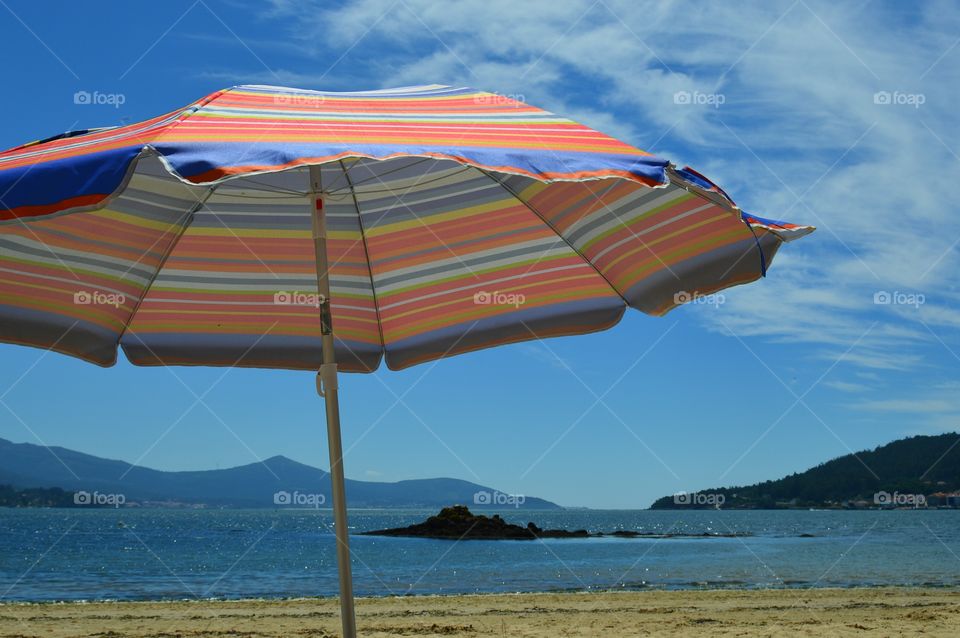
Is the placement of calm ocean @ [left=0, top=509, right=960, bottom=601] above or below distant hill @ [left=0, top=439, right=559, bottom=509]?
below

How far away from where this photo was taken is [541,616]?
497 inches

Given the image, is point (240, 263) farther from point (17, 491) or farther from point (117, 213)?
point (17, 491)

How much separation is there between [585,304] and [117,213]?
6.34ft

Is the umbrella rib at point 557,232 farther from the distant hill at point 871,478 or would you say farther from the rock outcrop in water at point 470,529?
the distant hill at point 871,478

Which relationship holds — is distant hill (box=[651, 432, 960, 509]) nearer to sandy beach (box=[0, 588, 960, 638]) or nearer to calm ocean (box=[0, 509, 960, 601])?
calm ocean (box=[0, 509, 960, 601])

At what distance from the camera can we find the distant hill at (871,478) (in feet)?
261

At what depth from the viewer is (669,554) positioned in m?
35.4

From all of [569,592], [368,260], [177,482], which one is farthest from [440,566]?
[177,482]

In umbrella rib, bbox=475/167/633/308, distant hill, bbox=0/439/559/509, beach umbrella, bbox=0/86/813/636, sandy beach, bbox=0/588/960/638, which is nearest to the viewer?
beach umbrella, bbox=0/86/813/636

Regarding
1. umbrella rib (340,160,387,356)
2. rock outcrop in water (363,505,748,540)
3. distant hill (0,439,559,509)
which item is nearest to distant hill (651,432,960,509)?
rock outcrop in water (363,505,748,540)

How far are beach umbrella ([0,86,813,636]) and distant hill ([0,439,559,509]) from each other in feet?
458

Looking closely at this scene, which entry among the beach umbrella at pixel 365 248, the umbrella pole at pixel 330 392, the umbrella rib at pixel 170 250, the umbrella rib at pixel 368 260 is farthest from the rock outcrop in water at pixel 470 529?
the umbrella pole at pixel 330 392

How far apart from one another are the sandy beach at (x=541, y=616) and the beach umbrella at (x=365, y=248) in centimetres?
717

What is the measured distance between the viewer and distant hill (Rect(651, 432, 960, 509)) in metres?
79.7
